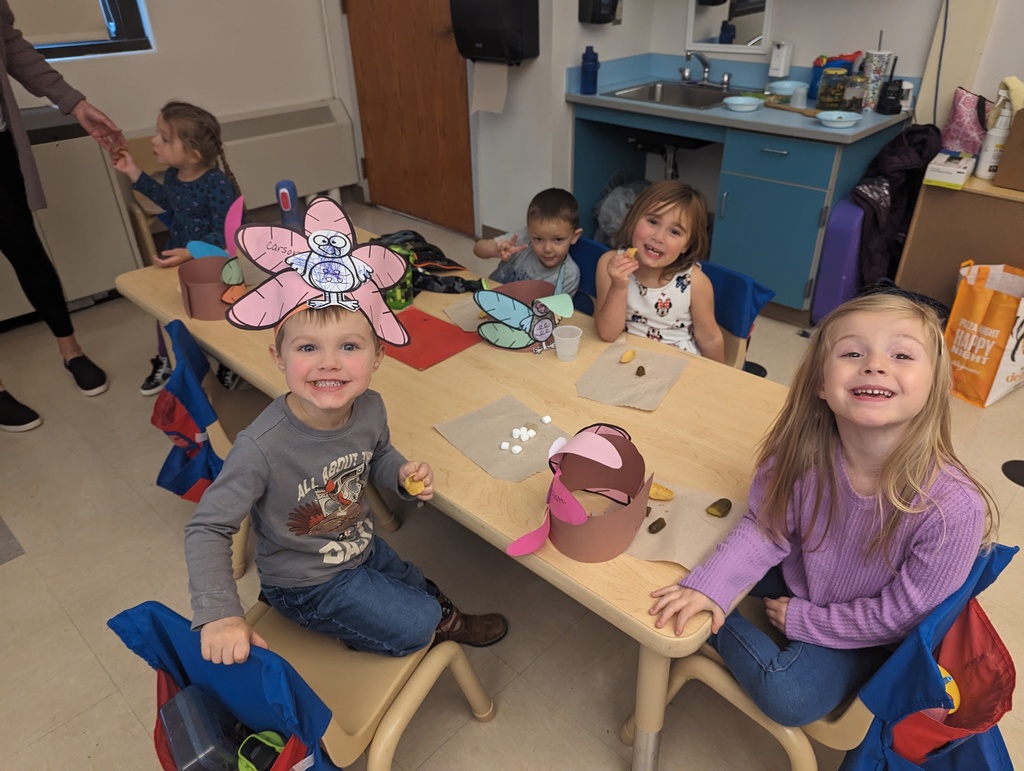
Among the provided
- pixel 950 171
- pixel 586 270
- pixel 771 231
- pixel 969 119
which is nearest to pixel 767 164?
pixel 771 231

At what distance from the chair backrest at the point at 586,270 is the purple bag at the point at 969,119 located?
1.84 m

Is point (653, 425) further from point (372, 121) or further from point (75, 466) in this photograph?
point (372, 121)

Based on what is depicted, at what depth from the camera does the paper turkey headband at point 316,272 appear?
45.1 inches

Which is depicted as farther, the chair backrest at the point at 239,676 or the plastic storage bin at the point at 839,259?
the plastic storage bin at the point at 839,259

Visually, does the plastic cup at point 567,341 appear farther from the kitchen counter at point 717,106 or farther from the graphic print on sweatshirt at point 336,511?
the kitchen counter at point 717,106

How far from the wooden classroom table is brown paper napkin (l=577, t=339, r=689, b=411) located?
20 millimetres

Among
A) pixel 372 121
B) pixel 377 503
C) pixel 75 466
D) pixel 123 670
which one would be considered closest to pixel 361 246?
pixel 377 503

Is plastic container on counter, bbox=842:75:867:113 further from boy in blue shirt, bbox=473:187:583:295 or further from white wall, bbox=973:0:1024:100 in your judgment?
boy in blue shirt, bbox=473:187:583:295

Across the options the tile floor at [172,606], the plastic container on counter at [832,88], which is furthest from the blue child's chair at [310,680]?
the plastic container on counter at [832,88]

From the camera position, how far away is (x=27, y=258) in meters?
2.55

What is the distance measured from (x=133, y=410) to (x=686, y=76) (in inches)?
117

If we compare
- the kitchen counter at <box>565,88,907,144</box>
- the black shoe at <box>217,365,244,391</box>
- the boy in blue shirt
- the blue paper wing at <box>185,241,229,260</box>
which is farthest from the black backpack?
the kitchen counter at <box>565,88,907,144</box>

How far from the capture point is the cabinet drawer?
279 cm

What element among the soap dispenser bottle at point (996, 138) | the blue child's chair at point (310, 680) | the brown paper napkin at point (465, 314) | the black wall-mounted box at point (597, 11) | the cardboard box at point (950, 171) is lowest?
the blue child's chair at point (310, 680)
